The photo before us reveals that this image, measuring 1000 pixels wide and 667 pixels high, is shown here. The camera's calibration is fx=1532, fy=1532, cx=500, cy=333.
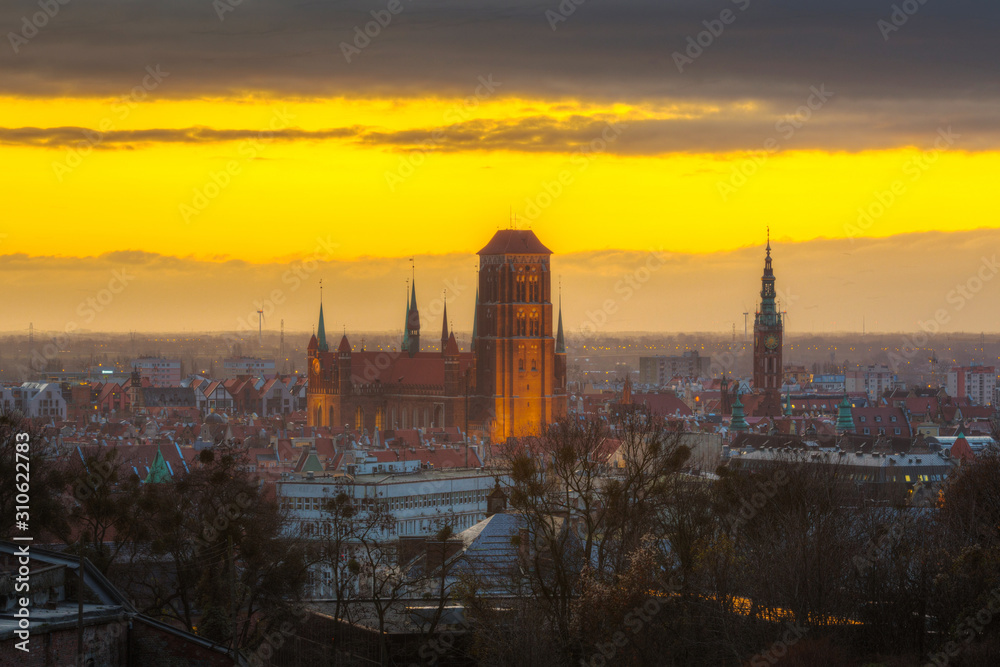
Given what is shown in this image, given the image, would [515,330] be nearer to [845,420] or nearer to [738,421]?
[738,421]

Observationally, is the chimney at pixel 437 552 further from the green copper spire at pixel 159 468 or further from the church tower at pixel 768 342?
the church tower at pixel 768 342

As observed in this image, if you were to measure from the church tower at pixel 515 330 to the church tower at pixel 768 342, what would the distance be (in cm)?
4642

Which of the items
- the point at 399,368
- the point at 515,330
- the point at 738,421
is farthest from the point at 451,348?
the point at 738,421

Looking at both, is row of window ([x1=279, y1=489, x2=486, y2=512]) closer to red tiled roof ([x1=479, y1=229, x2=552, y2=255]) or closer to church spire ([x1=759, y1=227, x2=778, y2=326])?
red tiled roof ([x1=479, y1=229, x2=552, y2=255])

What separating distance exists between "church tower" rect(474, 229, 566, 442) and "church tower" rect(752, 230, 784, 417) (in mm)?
46425

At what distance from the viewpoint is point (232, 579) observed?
29969 millimetres

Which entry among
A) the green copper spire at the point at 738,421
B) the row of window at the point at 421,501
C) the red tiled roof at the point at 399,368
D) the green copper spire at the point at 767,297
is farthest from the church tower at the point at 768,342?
the row of window at the point at 421,501

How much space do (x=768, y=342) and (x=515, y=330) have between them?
162 ft

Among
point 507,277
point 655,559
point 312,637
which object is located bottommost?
point 312,637

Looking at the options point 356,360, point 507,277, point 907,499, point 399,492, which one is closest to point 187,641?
point 907,499

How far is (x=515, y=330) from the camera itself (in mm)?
123125

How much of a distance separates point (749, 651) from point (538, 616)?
4.24 meters

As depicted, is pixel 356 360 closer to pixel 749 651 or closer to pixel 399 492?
pixel 399 492

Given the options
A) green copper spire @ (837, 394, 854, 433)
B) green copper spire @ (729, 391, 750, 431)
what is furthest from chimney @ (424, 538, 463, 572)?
green copper spire @ (837, 394, 854, 433)
